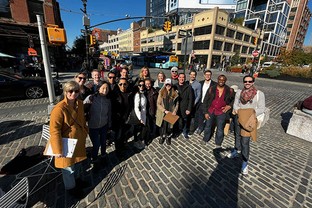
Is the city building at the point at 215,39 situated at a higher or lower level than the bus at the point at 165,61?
higher

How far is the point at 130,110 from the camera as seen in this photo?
11.4ft

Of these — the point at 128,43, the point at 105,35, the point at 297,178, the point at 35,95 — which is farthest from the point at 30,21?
the point at 105,35

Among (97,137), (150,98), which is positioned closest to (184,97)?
(150,98)

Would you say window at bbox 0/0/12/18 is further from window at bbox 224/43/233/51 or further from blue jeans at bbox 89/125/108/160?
window at bbox 224/43/233/51

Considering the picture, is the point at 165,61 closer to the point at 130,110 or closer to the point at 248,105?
the point at 130,110

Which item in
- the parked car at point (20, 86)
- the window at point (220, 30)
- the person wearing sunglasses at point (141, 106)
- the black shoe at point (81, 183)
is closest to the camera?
the black shoe at point (81, 183)

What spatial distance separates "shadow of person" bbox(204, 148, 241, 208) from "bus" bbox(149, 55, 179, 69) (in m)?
28.1

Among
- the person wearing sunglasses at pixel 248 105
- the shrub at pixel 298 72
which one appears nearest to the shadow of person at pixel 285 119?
the person wearing sunglasses at pixel 248 105

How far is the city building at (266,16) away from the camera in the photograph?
50.4 metres

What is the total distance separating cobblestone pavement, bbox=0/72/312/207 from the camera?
2432mm

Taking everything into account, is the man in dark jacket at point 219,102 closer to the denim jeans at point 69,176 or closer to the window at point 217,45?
the denim jeans at point 69,176

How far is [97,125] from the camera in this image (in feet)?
9.13

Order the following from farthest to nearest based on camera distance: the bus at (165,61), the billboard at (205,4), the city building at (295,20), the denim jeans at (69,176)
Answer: the city building at (295,20)
the billboard at (205,4)
the bus at (165,61)
the denim jeans at (69,176)

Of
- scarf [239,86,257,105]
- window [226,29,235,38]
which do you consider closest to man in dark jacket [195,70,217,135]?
scarf [239,86,257,105]
